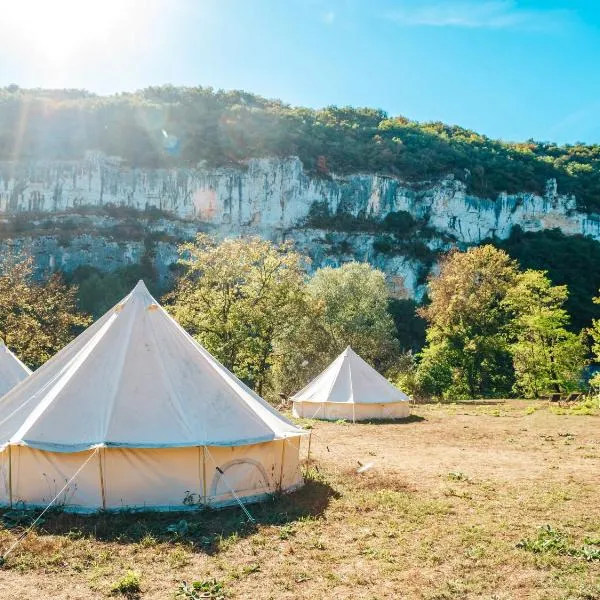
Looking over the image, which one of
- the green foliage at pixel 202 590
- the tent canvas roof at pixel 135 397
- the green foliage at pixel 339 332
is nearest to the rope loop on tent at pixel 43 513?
the tent canvas roof at pixel 135 397

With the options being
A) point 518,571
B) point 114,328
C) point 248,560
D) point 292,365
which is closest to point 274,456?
point 248,560

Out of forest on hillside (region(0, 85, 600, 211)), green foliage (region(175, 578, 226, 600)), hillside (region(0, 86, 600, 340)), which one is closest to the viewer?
green foliage (region(175, 578, 226, 600))

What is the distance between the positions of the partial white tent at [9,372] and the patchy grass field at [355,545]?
11755 mm

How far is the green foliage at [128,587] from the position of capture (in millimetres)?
5215

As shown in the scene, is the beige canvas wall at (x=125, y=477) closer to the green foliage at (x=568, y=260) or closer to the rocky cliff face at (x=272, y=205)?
the green foliage at (x=568, y=260)

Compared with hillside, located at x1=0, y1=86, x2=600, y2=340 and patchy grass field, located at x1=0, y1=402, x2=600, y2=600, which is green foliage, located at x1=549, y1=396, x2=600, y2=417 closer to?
patchy grass field, located at x1=0, y1=402, x2=600, y2=600

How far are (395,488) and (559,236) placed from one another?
86483 millimetres

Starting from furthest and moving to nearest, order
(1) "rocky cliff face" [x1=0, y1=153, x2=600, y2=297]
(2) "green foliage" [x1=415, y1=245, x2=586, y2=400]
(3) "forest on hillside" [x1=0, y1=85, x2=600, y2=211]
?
(3) "forest on hillside" [x1=0, y1=85, x2=600, y2=211], (1) "rocky cliff face" [x1=0, y1=153, x2=600, y2=297], (2) "green foliage" [x1=415, y1=245, x2=586, y2=400]

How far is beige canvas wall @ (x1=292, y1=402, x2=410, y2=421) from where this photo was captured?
20.9 metres

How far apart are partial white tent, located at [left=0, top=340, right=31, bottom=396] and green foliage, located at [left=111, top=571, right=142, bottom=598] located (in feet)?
45.4

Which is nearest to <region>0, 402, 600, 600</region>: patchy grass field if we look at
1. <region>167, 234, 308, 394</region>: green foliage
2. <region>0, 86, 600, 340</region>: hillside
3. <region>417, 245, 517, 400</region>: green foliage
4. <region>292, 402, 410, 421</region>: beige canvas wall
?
<region>292, 402, 410, 421</region>: beige canvas wall

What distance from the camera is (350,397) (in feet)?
69.1

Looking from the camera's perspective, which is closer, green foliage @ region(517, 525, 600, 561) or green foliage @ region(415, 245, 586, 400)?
green foliage @ region(517, 525, 600, 561)

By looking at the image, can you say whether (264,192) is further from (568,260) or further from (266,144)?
(568,260)
